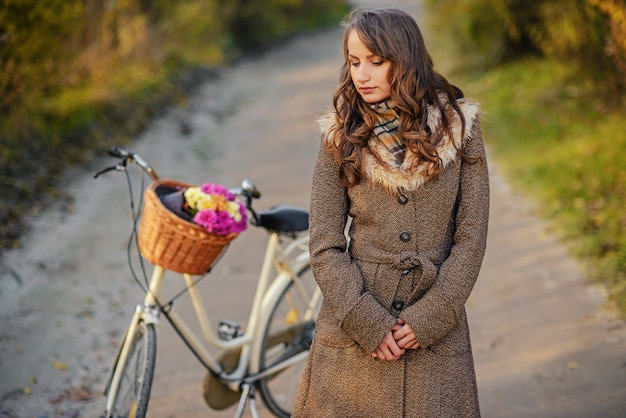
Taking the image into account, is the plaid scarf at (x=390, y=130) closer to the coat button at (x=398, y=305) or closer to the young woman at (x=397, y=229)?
A: the young woman at (x=397, y=229)

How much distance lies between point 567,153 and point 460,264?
6627 millimetres

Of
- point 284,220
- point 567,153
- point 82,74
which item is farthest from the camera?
point 82,74

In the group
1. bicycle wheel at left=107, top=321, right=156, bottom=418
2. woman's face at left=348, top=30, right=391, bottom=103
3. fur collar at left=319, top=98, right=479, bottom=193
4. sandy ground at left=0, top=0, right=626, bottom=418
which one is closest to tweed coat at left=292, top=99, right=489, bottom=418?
fur collar at left=319, top=98, right=479, bottom=193

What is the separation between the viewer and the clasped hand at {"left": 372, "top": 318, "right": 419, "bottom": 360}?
2.38 m

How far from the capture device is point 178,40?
51.0 ft

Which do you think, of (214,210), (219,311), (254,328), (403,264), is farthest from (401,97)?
(219,311)

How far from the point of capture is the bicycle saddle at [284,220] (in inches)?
145

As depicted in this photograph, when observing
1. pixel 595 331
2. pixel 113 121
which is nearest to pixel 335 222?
pixel 595 331

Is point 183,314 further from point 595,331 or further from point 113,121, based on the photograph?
point 113,121

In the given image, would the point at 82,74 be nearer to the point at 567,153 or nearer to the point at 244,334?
the point at 567,153

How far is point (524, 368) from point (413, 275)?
2296 millimetres

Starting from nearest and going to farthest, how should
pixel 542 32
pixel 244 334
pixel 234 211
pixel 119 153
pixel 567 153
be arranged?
pixel 234 211
pixel 119 153
pixel 244 334
pixel 567 153
pixel 542 32

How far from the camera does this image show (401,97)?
2428 mm

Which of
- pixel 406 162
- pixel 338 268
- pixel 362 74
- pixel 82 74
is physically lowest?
pixel 338 268
